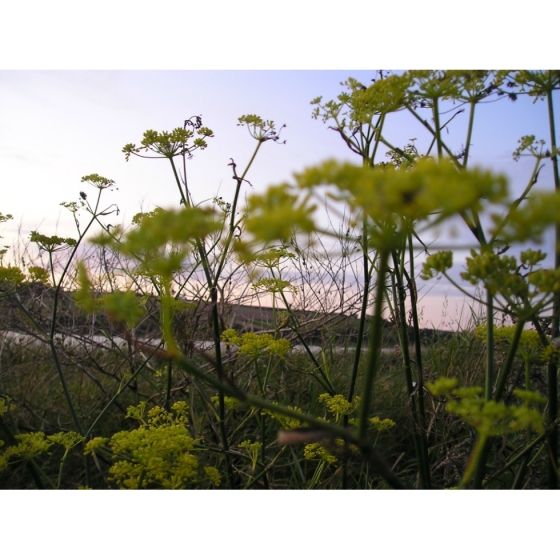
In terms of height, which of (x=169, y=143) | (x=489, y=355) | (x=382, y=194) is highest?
(x=169, y=143)

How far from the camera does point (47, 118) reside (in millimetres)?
1851

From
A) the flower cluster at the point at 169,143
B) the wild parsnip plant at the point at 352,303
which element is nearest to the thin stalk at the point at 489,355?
the wild parsnip plant at the point at 352,303

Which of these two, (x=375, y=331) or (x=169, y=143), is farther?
(x=169, y=143)

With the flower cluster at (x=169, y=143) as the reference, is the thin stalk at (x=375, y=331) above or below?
below

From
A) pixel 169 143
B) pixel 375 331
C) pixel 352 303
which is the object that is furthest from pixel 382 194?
pixel 352 303

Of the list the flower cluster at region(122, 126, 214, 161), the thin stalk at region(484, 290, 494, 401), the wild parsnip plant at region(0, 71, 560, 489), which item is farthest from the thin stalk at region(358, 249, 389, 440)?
the flower cluster at region(122, 126, 214, 161)

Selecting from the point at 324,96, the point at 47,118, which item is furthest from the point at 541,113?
the point at 47,118

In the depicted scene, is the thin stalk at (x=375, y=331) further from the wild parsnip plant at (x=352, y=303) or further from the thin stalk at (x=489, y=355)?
the thin stalk at (x=489, y=355)

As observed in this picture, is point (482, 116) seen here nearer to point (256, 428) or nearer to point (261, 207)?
point (261, 207)

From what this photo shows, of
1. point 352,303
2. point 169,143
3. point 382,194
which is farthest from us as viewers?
point 352,303

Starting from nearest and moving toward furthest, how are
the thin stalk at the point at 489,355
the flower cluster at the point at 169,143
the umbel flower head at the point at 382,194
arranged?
the umbel flower head at the point at 382,194
the thin stalk at the point at 489,355
the flower cluster at the point at 169,143

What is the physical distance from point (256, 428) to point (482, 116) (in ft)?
5.55

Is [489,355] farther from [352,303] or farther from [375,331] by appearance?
[352,303]

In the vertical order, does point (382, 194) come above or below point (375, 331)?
above
